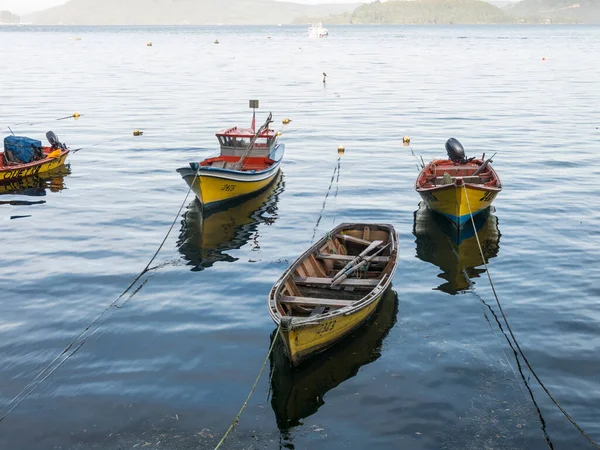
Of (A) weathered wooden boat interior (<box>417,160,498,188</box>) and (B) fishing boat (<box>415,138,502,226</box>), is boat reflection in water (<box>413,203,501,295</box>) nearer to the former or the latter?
(B) fishing boat (<box>415,138,502,226</box>)

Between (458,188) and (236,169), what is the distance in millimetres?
11646

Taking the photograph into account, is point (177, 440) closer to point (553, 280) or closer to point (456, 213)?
point (553, 280)

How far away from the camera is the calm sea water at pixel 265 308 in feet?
44.4

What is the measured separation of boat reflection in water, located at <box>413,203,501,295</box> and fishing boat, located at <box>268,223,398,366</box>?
8.14ft

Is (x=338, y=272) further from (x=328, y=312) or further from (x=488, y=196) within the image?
(x=488, y=196)

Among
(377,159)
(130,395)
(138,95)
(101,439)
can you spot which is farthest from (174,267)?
(138,95)

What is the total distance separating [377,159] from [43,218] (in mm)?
20237

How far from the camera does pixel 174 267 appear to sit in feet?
73.3

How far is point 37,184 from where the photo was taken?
3400 centimetres

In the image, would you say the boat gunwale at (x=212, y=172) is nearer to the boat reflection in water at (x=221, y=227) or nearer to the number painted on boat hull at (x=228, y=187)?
the number painted on boat hull at (x=228, y=187)

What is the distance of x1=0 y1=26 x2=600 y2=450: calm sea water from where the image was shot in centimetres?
1352

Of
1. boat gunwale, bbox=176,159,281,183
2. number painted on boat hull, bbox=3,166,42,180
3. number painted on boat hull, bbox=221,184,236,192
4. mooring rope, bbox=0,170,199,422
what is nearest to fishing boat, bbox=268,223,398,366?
mooring rope, bbox=0,170,199,422

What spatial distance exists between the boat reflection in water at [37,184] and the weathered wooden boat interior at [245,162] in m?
8.51

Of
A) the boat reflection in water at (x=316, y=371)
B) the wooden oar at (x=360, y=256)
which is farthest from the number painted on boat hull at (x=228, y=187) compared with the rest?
the boat reflection in water at (x=316, y=371)
